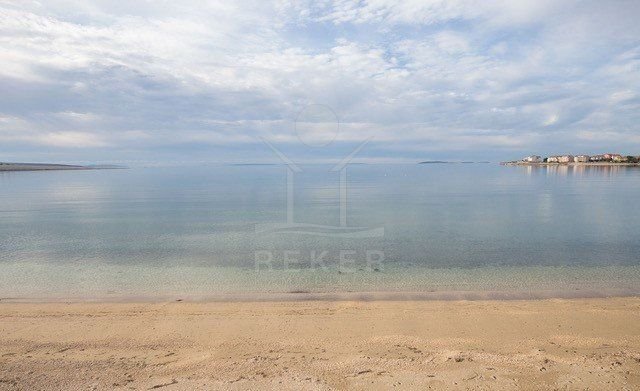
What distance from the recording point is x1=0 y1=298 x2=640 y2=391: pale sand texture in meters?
6.36

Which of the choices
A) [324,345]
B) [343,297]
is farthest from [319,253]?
[324,345]

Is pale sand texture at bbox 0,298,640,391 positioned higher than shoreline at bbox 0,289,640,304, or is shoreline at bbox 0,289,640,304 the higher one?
pale sand texture at bbox 0,298,640,391

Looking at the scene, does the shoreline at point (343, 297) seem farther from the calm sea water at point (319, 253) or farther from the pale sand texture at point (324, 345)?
the pale sand texture at point (324, 345)

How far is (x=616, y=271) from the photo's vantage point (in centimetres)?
1412

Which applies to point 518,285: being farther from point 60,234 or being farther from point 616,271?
point 60,234

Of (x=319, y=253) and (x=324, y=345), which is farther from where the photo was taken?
(x=319, y=253)

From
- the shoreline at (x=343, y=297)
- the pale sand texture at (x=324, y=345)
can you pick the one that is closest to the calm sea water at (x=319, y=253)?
the shoreline at (x=343, y=297)

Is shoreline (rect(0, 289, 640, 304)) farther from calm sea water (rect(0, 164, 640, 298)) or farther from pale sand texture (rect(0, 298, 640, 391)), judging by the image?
pale sand texture (rect(0, 298, 640, 391))

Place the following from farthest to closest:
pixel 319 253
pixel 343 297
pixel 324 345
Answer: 1. pixel 319 253
2. pixel 343 297
3. pixel 324 345

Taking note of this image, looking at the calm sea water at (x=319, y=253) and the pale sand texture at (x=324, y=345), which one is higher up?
the pale sand texture at (x=324, y=345)

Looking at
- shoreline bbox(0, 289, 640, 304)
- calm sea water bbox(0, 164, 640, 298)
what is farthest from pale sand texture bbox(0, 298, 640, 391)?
calm sea water bbox(0, 164, 640, 298)

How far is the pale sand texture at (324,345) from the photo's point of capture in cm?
636

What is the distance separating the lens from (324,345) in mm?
7809

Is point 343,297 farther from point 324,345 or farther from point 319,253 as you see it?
point 319,253
